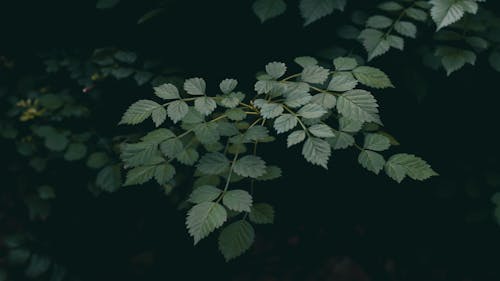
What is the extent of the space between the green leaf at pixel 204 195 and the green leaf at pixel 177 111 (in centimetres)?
19

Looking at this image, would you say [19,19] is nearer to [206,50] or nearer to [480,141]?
[206,50]

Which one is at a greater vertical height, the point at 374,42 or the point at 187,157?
the point at 374,42

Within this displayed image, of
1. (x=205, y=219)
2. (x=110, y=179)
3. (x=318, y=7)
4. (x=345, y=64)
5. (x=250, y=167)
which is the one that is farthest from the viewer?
(x=110, y=179)

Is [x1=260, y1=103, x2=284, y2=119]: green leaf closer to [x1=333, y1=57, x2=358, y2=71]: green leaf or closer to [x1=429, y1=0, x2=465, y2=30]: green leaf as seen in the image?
[x1=333, y1=57, x2=358, y2=71]: green leaf

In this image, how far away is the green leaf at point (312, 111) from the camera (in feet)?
3.73

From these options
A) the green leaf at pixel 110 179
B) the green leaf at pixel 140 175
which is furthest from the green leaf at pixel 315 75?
the green leaf at pixel 110 179

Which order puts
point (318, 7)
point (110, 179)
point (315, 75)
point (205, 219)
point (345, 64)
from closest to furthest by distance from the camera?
point (205, 219), point (315, 75), point (345, 64), point (318, 7), point (110, 179)

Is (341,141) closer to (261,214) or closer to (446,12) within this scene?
(261,214)

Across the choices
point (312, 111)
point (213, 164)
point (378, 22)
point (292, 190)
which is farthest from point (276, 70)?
point (292, 190)

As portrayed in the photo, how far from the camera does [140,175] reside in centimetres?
125

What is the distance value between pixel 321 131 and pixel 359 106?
6.0 inches

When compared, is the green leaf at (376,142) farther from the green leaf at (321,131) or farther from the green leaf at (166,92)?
the green leaf at (166,92)

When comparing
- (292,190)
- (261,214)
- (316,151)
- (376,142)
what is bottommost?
(292,190)

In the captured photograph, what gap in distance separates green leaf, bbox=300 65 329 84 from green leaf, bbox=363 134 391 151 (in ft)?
0.72
